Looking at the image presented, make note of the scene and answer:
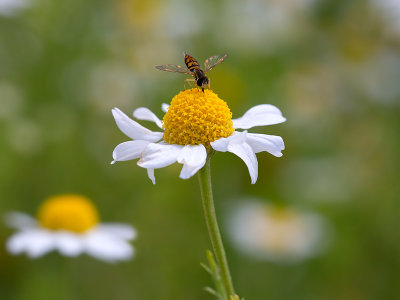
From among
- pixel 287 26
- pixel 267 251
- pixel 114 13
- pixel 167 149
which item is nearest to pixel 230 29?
pixel 287 26

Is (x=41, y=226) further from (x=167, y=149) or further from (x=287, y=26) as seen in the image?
A: (x=287, y=26)

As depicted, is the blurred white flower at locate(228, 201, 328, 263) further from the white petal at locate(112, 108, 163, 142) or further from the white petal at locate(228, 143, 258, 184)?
the white petal at locate(228, 143, 258, 184)

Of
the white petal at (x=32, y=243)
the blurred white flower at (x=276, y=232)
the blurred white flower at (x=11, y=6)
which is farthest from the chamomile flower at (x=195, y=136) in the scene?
the blurred white flower at (x=11, y=6)

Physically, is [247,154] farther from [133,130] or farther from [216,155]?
[216,155]

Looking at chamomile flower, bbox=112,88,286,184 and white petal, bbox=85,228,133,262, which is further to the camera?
white petal, bbox=85,228,133,262

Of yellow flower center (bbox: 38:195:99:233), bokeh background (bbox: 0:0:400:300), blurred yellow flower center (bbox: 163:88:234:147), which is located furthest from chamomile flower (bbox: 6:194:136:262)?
blurred yellow flower center (bbox: 163:88:234:147)

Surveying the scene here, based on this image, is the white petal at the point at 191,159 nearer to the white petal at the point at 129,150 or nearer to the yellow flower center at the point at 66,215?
the white petal at the point at 129,150
